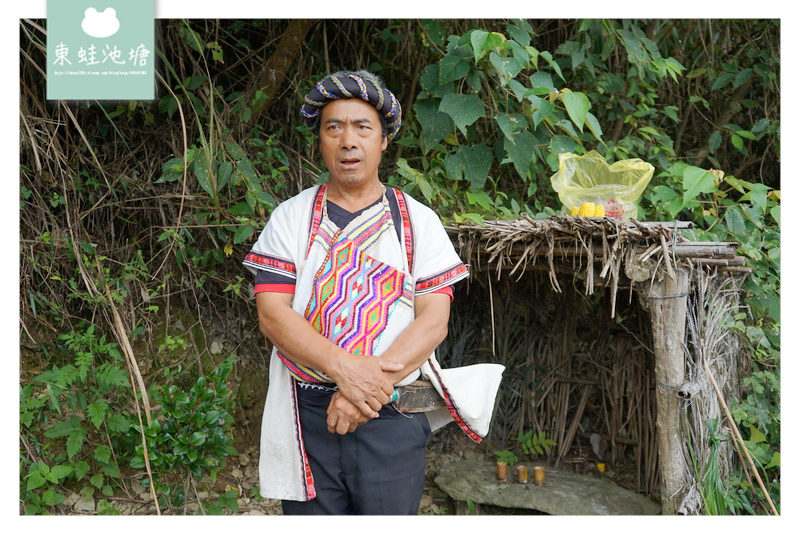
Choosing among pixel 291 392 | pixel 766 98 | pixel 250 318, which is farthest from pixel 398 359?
pixel 766 98

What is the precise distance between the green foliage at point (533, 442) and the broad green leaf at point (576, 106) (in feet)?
7.06

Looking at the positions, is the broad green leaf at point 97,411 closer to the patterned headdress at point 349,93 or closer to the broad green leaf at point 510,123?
the patterned headdress at point 349,93

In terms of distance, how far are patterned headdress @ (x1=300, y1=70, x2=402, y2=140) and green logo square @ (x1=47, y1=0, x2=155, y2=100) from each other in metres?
0.65

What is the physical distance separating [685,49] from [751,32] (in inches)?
18.3

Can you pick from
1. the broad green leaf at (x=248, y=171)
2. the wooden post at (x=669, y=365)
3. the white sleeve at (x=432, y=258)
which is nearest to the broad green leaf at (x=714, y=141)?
the wooden post at (x=669, y=365)

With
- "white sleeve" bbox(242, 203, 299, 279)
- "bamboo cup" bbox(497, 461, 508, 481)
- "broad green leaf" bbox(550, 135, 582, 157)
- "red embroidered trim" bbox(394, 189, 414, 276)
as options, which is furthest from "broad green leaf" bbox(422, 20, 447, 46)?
"bamboo cup" bbox(497, 461, 508, 481)

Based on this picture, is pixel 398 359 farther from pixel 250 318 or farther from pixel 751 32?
pixel 751 32

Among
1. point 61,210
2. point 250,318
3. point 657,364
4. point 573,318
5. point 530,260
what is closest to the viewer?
point 657,364

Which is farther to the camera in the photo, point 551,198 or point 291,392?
point 551,198

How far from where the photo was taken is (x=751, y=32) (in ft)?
16.7

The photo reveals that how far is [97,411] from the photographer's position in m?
3.39

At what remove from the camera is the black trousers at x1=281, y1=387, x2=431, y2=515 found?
2121mm

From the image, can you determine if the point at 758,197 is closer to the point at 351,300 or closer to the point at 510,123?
the point at 510,123

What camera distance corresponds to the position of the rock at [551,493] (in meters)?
4.00
